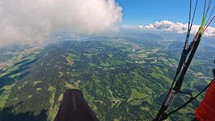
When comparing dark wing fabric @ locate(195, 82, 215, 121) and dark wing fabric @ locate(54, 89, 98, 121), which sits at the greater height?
dark wing fabric @ locate(195, 82, 215, 121)

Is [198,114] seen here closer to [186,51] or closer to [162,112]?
[162,112]

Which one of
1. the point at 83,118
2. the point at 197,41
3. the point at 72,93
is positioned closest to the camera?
the point at 197,41

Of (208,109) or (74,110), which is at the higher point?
(208,109)

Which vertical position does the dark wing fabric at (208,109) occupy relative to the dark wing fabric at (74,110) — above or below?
above

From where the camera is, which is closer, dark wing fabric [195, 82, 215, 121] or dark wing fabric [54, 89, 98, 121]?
dark wing fabric [195, 82, 215, 121]

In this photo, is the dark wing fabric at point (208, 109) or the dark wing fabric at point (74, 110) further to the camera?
the dark wing fabric at point (74, 110)

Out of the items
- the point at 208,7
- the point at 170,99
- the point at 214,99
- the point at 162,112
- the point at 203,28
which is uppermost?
the point at 208,7

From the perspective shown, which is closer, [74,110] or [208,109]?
[208,109]

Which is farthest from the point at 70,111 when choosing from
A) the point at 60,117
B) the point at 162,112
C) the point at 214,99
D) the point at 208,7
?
the point at 208,7
